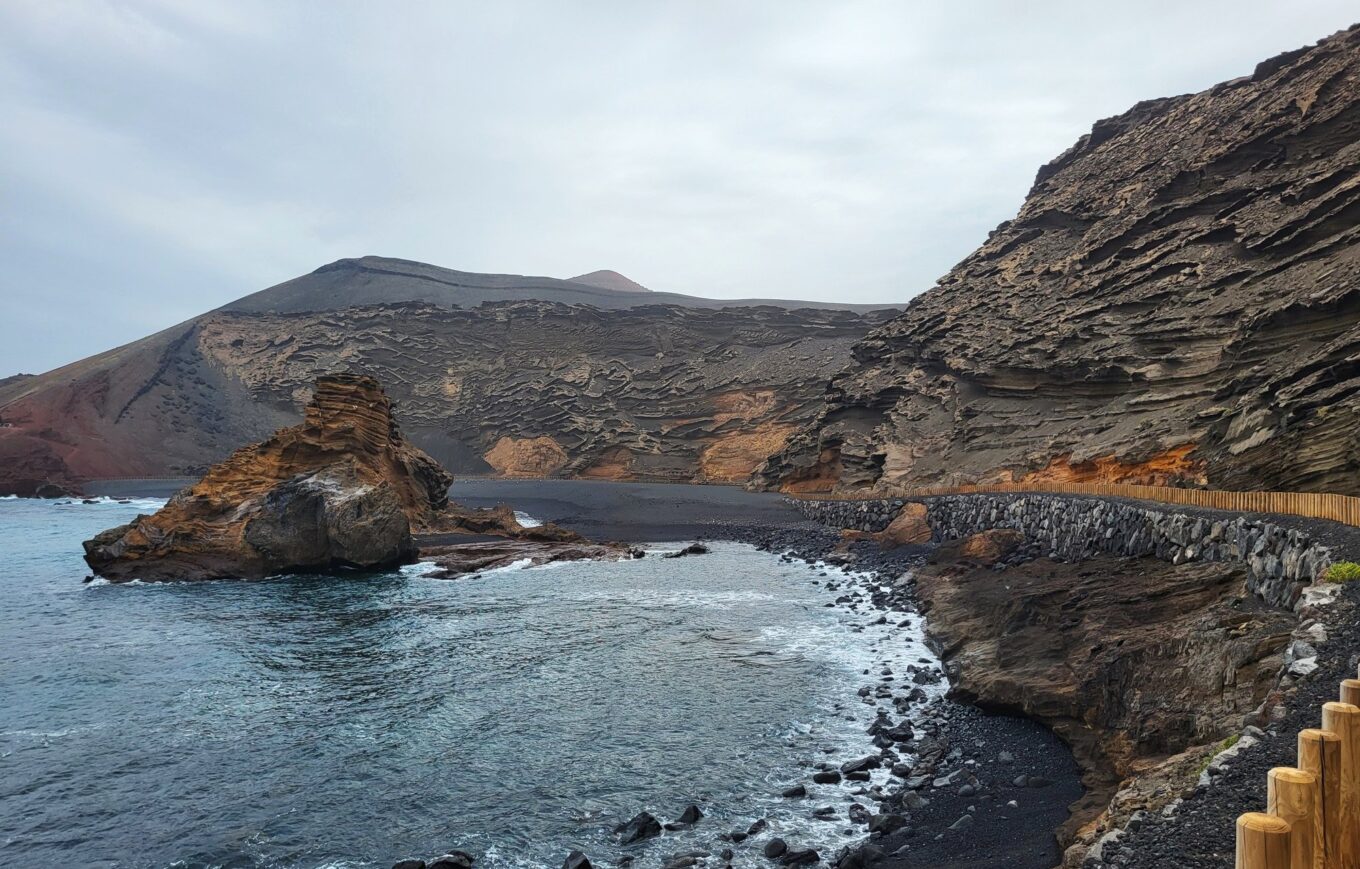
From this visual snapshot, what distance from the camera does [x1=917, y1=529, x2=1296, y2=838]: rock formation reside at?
10625 mm

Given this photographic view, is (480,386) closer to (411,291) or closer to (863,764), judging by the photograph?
(411,291)

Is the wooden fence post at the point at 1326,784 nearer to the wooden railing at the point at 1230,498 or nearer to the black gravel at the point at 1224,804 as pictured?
the black gravel at the point at 1224,804

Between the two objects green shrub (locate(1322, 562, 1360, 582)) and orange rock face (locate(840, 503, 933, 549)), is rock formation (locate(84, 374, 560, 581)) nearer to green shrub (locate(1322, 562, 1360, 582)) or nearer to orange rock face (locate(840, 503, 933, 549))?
orange rock face (locate(840, 503, 933, 549))

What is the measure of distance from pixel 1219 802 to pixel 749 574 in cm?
2900

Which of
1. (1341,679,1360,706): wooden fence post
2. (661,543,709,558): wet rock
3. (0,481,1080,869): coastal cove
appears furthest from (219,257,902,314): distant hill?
(1341,679,1360,706): wooden fence post

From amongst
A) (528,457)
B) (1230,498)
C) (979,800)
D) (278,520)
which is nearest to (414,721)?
(979,800)

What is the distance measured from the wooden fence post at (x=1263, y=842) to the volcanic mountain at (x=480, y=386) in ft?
275

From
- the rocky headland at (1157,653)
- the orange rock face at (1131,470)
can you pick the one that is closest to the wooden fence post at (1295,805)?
the rocky headland at (1157,653)

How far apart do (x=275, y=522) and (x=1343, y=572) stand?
119ft

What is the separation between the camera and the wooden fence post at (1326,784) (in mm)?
3803

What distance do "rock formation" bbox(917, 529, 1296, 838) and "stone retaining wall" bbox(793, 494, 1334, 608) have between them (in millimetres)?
427

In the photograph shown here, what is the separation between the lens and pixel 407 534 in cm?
3688

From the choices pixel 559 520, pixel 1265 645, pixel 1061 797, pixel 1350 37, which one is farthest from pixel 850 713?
pixel 1350 37

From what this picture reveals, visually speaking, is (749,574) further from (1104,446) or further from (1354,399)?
(1354,399)
